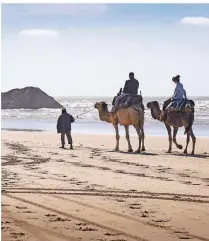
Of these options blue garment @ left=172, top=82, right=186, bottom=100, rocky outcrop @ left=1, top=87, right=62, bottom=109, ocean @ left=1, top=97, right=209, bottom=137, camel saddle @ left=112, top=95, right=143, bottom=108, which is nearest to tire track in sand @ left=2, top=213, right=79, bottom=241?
blue garment @ left=172, top=82, right=186, bottom=100

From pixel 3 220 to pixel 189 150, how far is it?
11.7 meters

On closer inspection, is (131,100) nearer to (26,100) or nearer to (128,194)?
(128,194)

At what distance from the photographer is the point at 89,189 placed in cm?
1050

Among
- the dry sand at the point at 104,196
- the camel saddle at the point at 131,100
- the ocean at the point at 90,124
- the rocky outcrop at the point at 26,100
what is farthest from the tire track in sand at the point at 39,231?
the rocky outcrop at the point at 26,100

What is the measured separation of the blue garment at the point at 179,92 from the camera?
56.7ft

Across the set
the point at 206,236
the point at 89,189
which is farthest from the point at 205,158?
the point at 206,236

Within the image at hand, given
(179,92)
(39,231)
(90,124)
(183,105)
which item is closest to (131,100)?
(179,92)

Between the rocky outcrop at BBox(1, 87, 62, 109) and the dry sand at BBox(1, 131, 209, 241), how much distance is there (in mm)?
52363

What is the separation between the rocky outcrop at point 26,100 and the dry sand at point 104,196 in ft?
172

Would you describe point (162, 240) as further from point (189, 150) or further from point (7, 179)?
point (189, 150)

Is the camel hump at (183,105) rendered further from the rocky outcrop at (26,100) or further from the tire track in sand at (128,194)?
the rocky outcrop at (26,100)

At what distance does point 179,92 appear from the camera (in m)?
17.4

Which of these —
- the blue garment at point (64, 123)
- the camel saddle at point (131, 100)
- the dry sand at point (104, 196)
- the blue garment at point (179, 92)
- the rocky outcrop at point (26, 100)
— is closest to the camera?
the dry sand at point (104, 196)

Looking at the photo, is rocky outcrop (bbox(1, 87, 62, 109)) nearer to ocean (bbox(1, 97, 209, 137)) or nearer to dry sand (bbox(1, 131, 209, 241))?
ocean (bbox(1, 97, 209, 137))
